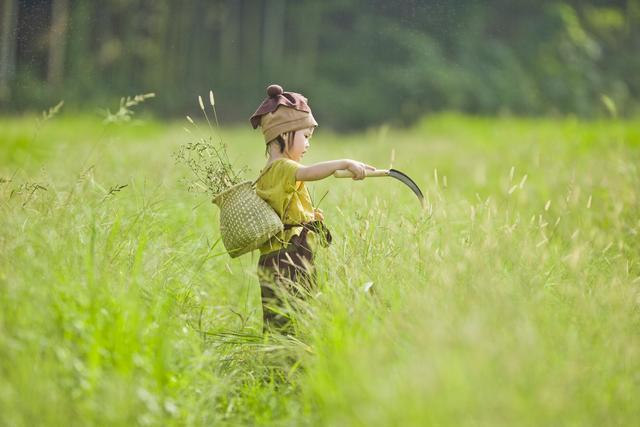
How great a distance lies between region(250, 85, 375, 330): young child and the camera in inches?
123

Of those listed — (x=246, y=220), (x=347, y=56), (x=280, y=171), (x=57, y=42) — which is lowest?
(x=347, y=56)

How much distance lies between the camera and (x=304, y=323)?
2875 mm

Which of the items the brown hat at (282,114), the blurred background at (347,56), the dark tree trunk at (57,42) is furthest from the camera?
the blurred background at (347,56)

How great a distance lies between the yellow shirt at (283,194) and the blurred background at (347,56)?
67.7ft

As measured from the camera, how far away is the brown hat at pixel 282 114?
3184mm

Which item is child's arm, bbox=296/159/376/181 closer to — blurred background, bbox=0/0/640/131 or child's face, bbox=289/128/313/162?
child's face, bbox=289/128/313/162

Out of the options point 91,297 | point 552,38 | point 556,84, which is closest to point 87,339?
point 91,297

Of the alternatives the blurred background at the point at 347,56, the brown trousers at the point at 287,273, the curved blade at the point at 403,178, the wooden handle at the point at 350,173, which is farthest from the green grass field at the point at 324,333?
the blurred background at the point at 347,56

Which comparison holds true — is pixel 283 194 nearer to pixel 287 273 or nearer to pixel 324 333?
pixel 287 273

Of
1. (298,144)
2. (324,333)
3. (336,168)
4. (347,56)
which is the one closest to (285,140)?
(298,144)

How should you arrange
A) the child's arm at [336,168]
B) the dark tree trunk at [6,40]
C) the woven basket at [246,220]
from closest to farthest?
the child's arm at [336,168] → the woven basket at [246,220] → the dark tree trunk at [6,40]

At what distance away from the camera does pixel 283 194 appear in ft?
10.3

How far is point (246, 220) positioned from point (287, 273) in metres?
0.29

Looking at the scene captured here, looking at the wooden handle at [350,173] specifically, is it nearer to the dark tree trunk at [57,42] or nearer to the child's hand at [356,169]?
the child's hand at [356,169]
